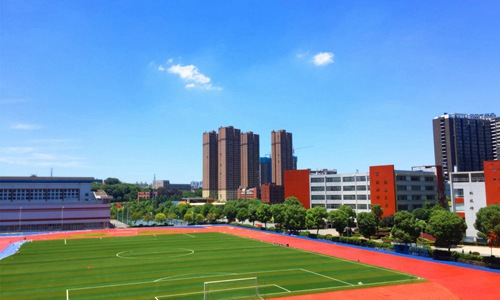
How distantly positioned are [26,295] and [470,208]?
2598 inches

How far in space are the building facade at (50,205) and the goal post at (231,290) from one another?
75.5 m

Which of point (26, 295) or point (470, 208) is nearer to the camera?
point (26, 295)

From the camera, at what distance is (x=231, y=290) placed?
2747cm

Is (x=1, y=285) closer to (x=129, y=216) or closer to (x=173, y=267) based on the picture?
(x=173, y=267)

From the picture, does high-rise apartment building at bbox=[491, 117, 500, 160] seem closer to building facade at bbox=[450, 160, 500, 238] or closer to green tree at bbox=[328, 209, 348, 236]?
building facade at bbox=[450, 160, 500, 238]

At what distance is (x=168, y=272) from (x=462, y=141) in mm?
154573

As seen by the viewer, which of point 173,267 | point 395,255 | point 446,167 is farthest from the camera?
point 446,167

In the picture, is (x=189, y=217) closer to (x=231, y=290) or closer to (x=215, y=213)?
(x=215, y=213)

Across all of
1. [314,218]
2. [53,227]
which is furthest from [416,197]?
[53,227]

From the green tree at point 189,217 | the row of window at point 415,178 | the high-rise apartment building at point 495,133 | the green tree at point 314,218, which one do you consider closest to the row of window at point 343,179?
the row of window at point 415,178

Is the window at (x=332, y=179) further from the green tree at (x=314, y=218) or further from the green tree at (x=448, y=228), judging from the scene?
the green tree at (x=448, y=228)

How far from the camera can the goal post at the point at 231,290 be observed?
2645 cm

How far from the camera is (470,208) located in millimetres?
62562

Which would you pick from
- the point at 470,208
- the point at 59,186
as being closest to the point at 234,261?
the point at 470,208
